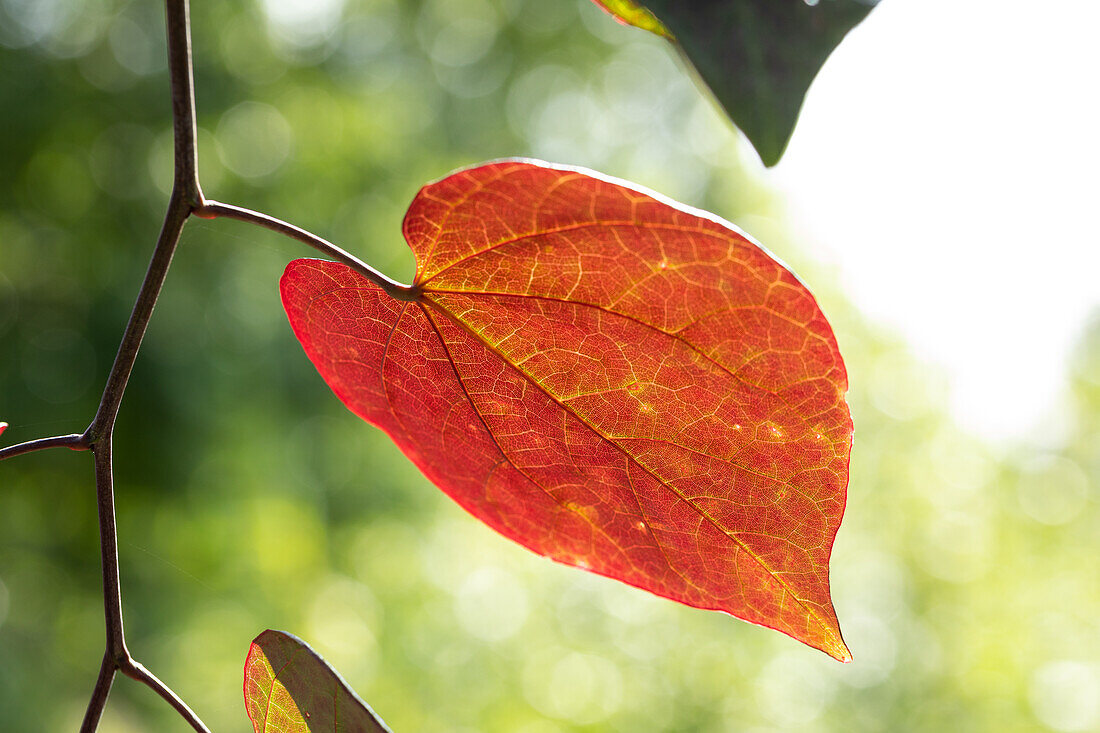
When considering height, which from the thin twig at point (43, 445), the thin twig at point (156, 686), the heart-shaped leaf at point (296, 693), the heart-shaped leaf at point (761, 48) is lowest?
the thin twig at point (156, 686)

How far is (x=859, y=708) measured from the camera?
4.42 metres

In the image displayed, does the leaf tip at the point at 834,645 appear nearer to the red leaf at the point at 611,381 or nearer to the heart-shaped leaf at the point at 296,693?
the red leaf at the point at 611,381

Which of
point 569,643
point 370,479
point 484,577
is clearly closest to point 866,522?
point 569,643

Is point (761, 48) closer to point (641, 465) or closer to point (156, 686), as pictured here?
point (641, 465)

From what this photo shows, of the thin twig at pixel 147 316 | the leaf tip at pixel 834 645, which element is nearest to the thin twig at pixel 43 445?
the thin twig at pixel 147 316

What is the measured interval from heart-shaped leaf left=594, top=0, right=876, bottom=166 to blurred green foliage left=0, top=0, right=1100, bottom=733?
84.8 inches

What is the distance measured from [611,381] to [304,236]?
3.7 inches

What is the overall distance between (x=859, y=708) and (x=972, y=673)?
661 millimetres

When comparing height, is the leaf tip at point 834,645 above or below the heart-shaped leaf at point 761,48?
below

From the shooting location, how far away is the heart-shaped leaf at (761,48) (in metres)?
0.20

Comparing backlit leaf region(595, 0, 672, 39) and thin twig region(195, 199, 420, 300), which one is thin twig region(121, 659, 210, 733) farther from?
backlit leaf region(595, 0, 672, 39)

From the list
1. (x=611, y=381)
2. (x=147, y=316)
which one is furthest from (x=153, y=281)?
(x=611, y=381)

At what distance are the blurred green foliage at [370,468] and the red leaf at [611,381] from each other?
2.05 metres

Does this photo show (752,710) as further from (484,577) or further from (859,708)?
(484,577)
